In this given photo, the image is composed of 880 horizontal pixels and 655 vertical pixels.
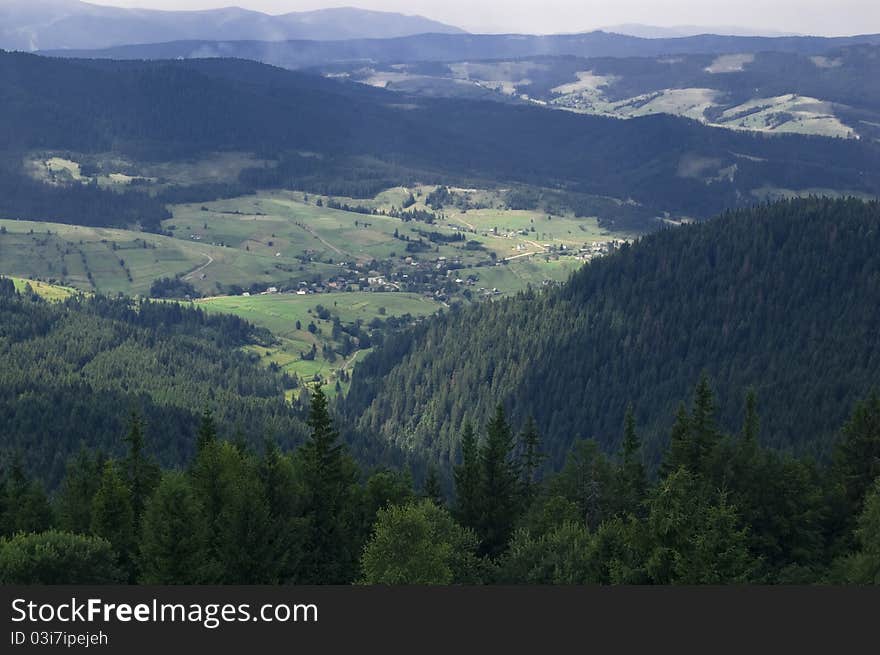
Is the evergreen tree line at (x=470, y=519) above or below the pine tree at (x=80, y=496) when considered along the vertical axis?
above

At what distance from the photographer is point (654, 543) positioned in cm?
8331

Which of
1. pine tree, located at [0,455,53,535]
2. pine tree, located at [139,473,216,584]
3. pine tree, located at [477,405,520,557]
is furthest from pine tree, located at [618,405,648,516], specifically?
pine tree, located at [0,455,53,535]

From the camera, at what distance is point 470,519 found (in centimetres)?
12212

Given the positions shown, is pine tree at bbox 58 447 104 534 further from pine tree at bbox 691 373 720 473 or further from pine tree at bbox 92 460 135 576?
pine tree at bbox 691 373 720 473

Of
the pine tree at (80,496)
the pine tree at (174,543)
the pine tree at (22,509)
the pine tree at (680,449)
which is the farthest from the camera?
the pine tree at (680,449)

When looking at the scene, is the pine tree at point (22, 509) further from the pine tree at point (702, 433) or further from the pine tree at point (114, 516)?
the pine tree at point (702, 433)

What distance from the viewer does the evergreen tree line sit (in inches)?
3307

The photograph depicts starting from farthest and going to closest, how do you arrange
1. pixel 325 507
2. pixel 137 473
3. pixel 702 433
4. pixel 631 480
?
pixel 631 480
pixel 702 433
pixel 137 473
pixel 325 507

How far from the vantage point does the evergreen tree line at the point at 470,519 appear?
8400 centimetres

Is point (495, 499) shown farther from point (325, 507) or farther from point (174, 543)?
point (174, 543)

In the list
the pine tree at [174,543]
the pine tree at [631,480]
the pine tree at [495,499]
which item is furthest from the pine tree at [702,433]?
the pine tree at [174,543]

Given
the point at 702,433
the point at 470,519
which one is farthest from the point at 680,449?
the point at 470,519

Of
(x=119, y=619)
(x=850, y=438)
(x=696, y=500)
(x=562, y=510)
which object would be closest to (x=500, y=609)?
(x=119, y=619)

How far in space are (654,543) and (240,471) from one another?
42.3m
